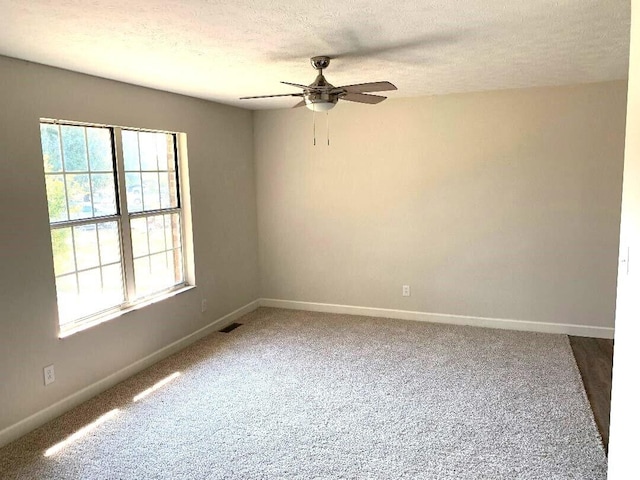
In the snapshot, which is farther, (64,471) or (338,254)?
(338,254)

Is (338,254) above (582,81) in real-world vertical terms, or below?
below

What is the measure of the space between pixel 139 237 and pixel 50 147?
1.06 m

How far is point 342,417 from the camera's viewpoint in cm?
309

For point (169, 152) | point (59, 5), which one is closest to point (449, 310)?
point (169, 152)

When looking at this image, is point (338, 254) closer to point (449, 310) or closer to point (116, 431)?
point (449, 310)

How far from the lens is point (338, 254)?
5.37 m

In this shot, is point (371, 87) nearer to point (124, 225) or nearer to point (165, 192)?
point (124, 225)

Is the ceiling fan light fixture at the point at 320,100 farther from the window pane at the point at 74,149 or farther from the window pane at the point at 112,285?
the window pane at the point at 112,285

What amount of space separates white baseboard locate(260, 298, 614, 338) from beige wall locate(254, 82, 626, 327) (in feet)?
0.20

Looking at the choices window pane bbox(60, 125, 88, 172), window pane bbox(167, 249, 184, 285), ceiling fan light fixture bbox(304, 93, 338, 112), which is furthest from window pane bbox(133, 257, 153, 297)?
ceiling fan light fixture bbox(304, 93, 338, 112)

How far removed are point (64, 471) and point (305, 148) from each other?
3762mm

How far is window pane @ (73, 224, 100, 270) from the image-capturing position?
342 centimetres

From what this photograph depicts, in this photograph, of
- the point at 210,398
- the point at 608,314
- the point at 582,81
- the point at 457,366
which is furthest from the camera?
the point at 608,314

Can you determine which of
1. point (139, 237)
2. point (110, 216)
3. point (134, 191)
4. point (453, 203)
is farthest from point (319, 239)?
point (110, 216)
